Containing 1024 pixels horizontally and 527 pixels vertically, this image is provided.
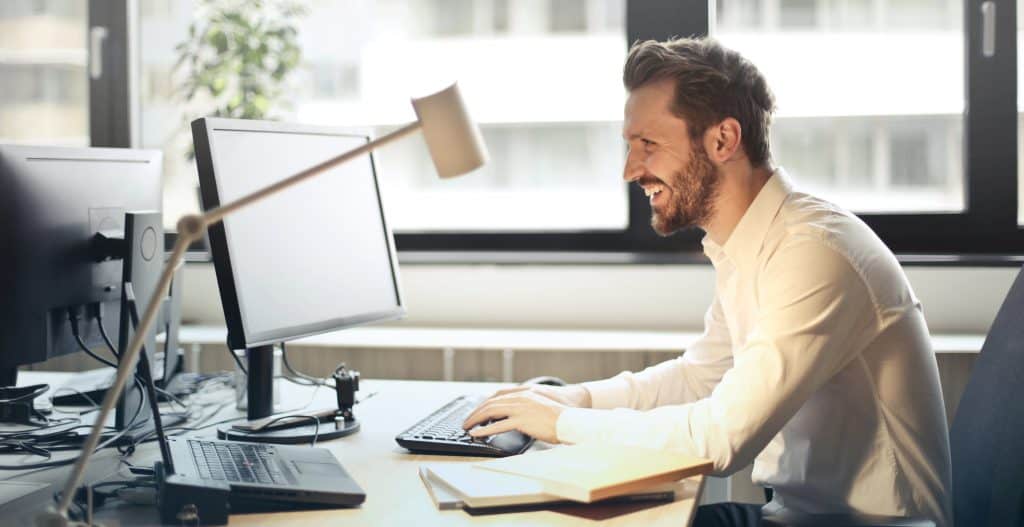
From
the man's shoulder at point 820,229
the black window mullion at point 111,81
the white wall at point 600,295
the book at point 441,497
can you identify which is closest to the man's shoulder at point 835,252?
the man's shoulder at point 820,229

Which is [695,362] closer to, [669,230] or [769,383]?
[669,230]

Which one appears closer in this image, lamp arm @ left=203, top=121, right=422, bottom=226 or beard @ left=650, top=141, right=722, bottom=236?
lamp arm @ left=203, top=121, right=422, bottom=226

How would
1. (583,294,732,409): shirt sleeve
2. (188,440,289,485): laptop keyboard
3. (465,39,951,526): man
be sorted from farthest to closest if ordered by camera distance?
(583,294,732,409): shirt sleeve < (465,39,951,526): man < (188,440,289,485): laptop keyboard

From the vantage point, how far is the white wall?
2838mm

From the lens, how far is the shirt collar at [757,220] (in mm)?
1618

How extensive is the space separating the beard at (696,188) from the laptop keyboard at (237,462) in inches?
31.0

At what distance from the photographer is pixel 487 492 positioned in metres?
1.26

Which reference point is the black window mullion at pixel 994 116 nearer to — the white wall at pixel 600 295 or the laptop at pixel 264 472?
the white wall at pixel 600 295

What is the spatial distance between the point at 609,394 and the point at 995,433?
2.09ft

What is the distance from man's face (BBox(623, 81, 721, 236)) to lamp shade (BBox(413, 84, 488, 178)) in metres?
0.60

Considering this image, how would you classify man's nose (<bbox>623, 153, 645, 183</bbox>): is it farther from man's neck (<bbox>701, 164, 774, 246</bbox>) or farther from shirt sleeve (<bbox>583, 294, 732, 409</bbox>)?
shirt sleeve (<bbox>583, 294, 732, 409</bbox>)

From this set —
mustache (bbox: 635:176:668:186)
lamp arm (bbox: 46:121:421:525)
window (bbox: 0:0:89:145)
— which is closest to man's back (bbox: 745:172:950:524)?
mustache (bbox: 635:176:668:186)

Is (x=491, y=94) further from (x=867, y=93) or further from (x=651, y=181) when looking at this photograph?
(x=651, y=181)

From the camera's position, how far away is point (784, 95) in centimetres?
305
